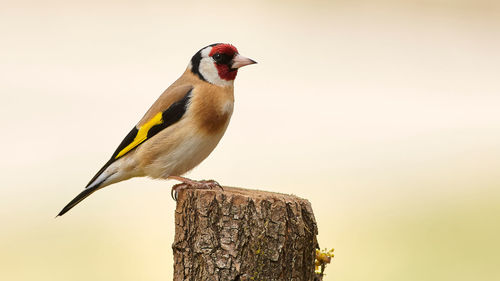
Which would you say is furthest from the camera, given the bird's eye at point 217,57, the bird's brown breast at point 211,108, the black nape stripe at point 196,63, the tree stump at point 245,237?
the black nape stripe at point 196,63

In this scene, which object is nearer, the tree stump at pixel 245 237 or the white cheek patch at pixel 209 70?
the tree stump at pixel 245 237

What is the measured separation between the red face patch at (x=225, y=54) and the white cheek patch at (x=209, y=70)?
35mm

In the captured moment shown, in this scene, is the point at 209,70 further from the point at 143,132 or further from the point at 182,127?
the point at 143,132

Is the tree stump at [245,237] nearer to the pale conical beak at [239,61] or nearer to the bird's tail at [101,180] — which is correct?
the bird's tail at [101,180]

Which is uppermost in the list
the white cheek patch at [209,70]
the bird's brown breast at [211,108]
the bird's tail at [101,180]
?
the white cheek patch at [209,70]

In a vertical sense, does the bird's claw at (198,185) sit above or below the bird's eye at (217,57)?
below

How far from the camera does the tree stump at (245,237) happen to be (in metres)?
4.37

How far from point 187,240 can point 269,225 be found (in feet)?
2.20

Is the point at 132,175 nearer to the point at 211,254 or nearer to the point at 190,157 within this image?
the point at 190,157

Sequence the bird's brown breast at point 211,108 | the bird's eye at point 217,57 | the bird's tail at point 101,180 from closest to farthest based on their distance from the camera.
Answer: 1. the bird's brown breast at point 211,108
2. the bird's tail at point 101,180
3. the bird's eye at point 217,57

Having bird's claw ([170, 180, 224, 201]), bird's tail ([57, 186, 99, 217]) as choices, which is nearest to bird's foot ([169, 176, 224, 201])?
bird's claw ([170, 180, 224, 201])

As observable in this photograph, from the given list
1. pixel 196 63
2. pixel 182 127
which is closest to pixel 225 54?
pixel 196 63

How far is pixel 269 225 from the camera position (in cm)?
440

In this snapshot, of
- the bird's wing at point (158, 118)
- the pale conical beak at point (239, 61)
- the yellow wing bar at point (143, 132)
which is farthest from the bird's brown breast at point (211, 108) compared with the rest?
the yellow wing bar at point (143, 132)
